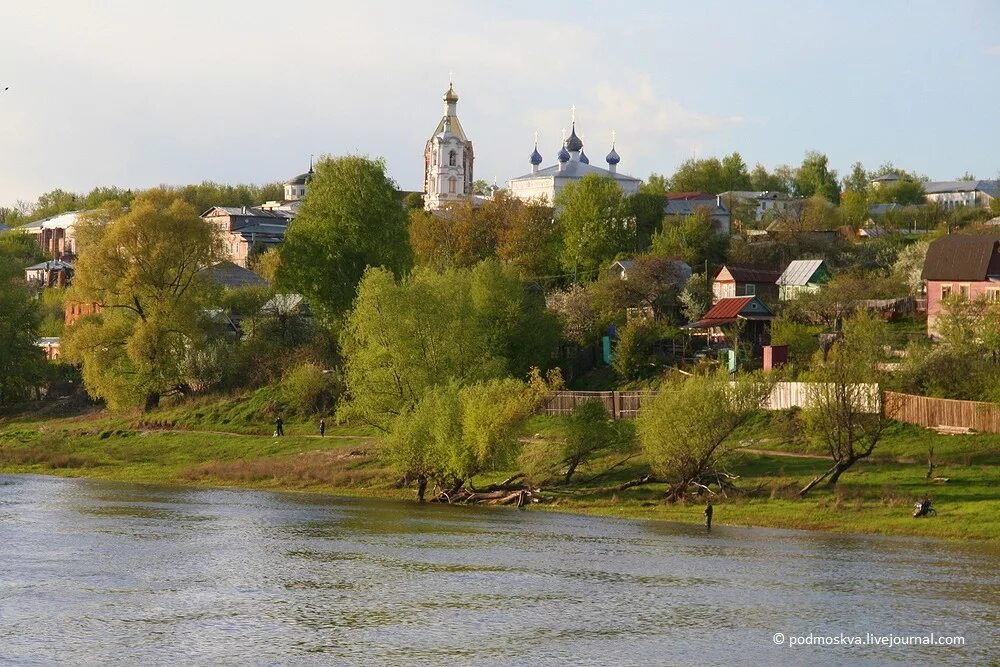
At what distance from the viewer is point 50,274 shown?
5842 inches

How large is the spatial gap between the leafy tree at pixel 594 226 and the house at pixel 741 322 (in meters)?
23.0

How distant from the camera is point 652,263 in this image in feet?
319

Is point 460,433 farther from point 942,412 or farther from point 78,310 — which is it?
point 78,310

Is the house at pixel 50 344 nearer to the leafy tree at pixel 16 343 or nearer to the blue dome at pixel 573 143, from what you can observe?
the leafy tree at pixel 16 343

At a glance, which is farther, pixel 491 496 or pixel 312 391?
pixel 312 391

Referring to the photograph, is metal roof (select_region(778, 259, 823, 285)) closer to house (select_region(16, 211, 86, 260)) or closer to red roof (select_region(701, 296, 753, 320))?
red roof (select_region(701, 296, 753, 320))

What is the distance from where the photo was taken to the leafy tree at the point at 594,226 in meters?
113

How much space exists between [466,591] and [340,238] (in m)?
54.4

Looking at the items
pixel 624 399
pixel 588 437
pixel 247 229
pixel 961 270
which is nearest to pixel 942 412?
pixel 588 437

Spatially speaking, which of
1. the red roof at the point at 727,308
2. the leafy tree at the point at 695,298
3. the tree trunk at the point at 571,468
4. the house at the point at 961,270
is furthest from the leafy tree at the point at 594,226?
the tree trunk at the point at 571,468

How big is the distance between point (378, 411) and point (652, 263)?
33.5 metres

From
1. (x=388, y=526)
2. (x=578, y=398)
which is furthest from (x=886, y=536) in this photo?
(x=578, y=398)

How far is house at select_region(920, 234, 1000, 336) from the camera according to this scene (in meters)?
81.7

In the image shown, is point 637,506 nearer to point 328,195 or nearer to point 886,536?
point 886,536
